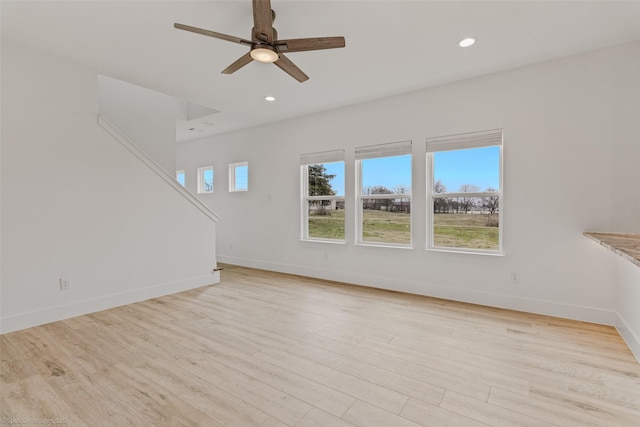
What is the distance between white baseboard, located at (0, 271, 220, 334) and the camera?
9.55 feet

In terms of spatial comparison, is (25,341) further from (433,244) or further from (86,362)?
(433,244)

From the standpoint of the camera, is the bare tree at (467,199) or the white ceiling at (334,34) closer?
the white ceiling at (334,34)

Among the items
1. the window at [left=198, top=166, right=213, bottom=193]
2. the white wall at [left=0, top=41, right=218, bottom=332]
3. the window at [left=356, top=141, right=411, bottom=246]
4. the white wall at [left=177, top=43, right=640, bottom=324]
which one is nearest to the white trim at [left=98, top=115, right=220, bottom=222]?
the white wall at [left=0, top=41, right=218, bottom=332]

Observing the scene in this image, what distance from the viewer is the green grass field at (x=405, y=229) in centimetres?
382

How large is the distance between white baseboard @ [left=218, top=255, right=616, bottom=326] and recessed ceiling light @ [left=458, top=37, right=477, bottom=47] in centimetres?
274

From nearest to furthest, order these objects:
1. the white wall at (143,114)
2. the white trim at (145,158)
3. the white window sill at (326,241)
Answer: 1. the white trim at (145,158)
2. the white wall at (143,114)
3. the white window sill at (326,241)

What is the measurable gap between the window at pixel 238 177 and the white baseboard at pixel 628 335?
5726 millimetres

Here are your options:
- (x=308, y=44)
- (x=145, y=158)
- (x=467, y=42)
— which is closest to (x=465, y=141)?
(x=467, y=42)

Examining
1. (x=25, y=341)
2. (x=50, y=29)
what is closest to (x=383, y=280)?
(x=25, y=341)

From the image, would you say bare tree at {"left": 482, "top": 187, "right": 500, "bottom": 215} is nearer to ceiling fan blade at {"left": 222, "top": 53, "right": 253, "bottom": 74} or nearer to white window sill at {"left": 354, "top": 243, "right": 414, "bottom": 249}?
white window sill at {"left": 354, "top": 243, "right": 414, "bottom": 249}

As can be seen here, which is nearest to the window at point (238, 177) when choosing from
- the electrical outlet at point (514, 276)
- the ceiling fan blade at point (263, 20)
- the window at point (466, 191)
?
the window at point (466, 191)

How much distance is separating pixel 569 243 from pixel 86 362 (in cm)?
457

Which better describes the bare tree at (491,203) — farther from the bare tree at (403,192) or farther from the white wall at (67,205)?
the white wall at (67,205)

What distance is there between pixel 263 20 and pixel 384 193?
118 inches
